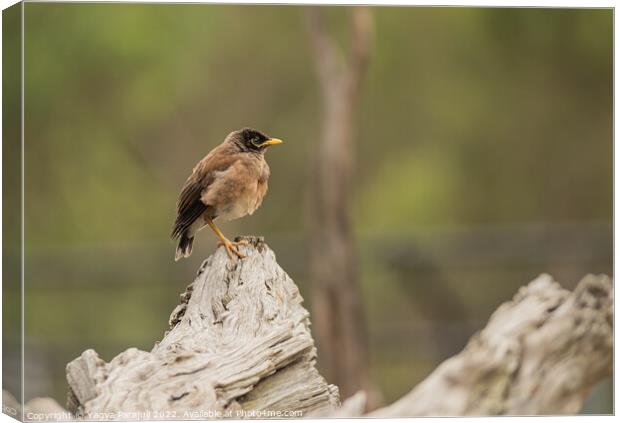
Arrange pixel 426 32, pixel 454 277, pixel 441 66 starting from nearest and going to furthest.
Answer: pixel 426 32 < pixel 441 66 < pixel 454 277

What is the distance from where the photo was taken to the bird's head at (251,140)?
768 centimetres

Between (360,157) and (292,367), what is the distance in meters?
5.33

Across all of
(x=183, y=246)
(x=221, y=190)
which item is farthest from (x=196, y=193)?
(x=183, y=246)

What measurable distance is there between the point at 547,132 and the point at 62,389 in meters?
4.10

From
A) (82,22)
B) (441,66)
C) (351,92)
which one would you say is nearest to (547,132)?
(441,66)

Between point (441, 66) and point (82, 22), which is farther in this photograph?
point (441, 66)

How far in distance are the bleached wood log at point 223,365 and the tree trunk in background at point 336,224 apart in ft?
15.5

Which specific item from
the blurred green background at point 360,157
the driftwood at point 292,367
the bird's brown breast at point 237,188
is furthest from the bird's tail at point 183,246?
the blurred green background at point 360,157

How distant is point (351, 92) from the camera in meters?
11.8

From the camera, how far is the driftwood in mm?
6754

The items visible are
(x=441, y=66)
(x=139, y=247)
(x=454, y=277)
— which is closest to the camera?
(x=441, y=66)

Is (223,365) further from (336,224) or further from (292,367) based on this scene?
(336,224)

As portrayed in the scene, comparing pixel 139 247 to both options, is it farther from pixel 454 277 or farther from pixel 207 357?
pixel 207 357

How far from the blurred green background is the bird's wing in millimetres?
852
